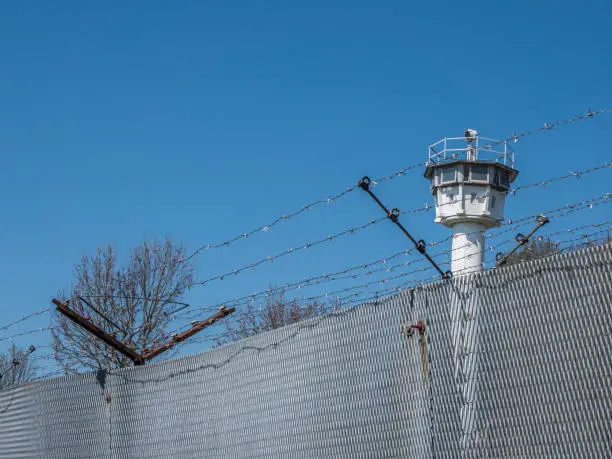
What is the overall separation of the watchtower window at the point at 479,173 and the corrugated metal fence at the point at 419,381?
5748 millimetres

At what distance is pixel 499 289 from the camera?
12.0 m

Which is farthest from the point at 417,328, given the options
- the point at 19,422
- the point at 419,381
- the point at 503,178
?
the point at 19,422

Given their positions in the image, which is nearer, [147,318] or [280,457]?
[280,457]

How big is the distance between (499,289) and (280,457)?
16.2 feet

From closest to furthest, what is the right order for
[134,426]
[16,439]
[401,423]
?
[401,423]
[134,426]
[16,439]

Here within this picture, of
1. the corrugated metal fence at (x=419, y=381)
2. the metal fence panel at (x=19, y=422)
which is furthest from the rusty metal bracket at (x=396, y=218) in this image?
the metal fence panel at (x=19, y=422)

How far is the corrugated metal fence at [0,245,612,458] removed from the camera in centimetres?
1095

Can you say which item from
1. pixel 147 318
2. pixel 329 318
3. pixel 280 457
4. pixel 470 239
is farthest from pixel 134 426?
pixel 147 318

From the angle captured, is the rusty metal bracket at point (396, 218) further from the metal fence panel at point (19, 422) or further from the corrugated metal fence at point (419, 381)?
the metal fence panel at point (19, 422)

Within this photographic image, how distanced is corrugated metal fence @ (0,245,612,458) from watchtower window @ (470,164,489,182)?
5.75m

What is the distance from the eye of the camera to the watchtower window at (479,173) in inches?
760

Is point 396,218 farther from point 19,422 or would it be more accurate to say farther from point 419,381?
point 19,422

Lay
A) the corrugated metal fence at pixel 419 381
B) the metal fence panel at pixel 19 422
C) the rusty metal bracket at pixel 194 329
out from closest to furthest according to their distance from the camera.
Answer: the corrugated metal fence at pixel 419 381, the rusty metal bracket at pixel 194 329, the metal fence panel at pixel 19 422

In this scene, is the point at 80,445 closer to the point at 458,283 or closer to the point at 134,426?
the point at 134,426
